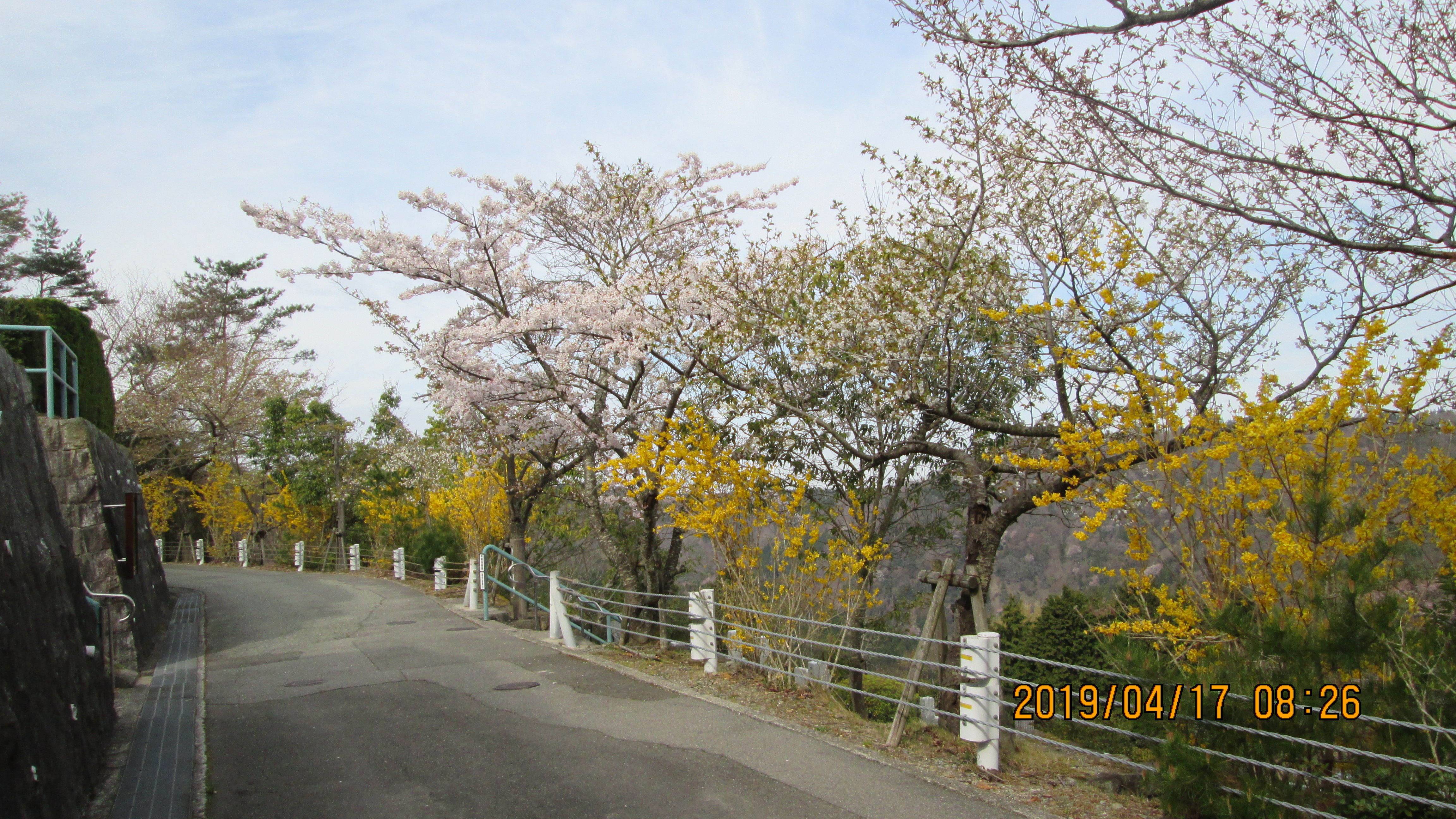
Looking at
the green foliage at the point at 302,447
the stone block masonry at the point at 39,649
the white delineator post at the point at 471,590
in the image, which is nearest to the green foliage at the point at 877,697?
the stone block masonry at the point at 39,649

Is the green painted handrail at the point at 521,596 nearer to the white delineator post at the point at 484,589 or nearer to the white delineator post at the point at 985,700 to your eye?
the white delineator post at the point at 484,589

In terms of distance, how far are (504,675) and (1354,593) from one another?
748cm

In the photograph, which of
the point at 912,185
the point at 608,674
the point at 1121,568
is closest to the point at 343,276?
the point at 608,674

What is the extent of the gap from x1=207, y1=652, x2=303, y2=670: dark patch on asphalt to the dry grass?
167 inches

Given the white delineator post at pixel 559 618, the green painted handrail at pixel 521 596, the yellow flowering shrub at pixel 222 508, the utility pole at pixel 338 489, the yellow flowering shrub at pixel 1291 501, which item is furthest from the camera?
the yellow flowering shrub at pixel 222 508

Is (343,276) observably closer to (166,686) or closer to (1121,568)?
(166,686)

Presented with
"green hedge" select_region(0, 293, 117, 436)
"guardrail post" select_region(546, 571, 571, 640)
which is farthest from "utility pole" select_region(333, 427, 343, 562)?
"guardrail post" select_region(546, 571, 571, 640)

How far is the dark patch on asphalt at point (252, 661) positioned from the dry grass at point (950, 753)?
4.24 metres

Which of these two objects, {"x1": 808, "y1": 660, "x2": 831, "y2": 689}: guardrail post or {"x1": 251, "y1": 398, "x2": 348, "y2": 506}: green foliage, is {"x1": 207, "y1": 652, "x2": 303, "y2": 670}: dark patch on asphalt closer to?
{"x1": 808, "y1": 660, "x2": 831, "y2": 689}: guardrail post

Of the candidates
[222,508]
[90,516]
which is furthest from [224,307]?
[90,516]

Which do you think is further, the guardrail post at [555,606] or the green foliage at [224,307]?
the green foliage at [224,307]

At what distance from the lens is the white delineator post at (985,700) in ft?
18.9

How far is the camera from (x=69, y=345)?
555 inches

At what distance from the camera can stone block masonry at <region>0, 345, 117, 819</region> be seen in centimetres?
414
